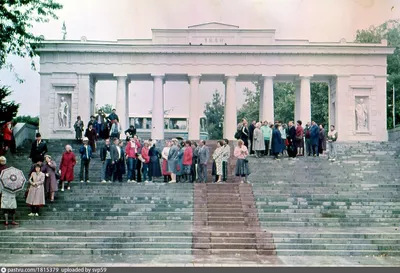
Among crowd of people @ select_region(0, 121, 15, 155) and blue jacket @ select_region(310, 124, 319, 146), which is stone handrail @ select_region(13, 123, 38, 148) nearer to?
crowd of people @ select_region(0, 121, 15, 155)

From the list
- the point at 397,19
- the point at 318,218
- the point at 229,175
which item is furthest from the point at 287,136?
the point at 397,19

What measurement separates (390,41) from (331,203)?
39440 millimetres

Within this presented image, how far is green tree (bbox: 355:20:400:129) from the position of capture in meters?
50.0

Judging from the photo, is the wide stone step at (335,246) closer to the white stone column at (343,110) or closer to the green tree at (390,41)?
the white stone column at (343,110)

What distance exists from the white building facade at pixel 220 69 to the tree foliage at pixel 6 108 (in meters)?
9.65

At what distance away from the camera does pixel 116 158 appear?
20.1 m

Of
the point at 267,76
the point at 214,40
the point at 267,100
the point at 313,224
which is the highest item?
the point at 214,40

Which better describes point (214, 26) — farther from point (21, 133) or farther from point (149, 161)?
point (149, 161)

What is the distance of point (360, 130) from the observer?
38.2 meters

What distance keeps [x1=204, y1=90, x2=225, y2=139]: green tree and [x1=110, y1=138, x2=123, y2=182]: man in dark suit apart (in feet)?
164

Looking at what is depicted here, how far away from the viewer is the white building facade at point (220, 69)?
3822cm

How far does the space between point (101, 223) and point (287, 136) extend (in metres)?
11.8

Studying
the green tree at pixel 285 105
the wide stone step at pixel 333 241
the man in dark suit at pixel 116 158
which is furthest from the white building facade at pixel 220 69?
the wide stone step at pixel 333 241

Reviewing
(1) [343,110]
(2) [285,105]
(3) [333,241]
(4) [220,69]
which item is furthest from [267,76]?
(3) [333,241]
